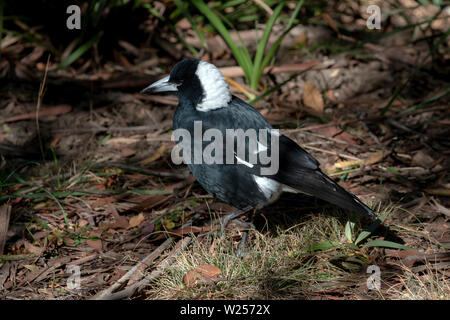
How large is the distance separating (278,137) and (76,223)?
118 centimetres

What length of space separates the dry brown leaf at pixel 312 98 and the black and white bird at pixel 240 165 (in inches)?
46.2

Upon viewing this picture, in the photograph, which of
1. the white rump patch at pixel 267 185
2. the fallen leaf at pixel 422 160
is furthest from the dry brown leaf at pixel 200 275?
the fallen leaf at pixel 422 160

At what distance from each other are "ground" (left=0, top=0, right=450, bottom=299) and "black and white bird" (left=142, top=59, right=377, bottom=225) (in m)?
0.17

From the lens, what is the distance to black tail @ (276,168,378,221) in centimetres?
235

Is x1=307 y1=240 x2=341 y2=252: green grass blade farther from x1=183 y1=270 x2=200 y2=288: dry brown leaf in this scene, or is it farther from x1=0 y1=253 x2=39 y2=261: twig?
x1=0 y1=253 x2=39 y2=261: twig

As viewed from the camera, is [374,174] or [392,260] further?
[374,174]

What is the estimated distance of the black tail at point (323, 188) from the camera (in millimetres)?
2348

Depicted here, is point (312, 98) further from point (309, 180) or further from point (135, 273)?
point (135, 273)

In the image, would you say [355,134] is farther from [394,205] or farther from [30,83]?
[30,83]

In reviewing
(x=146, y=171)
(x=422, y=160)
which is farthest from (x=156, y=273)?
(x=422, y=160)

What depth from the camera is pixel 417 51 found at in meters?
4.34

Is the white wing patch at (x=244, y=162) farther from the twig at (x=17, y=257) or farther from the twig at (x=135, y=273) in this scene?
the twig at (x=17, y=257)

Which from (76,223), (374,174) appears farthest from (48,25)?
(374,174)

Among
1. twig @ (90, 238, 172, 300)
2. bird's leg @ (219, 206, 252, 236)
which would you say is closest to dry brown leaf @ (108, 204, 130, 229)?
twig @ (90, 238, 172, 300)
